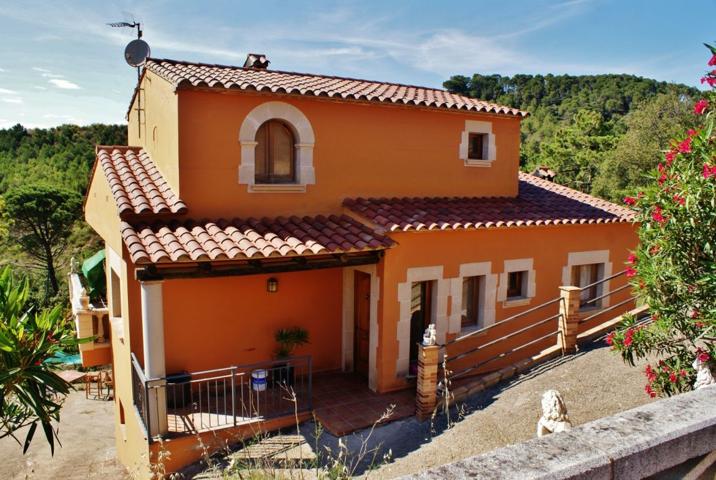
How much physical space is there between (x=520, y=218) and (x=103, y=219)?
9.40m

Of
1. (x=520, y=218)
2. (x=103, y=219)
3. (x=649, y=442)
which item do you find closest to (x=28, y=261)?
(x=103, y=219)

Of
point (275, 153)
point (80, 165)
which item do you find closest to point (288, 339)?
point (275, 153)

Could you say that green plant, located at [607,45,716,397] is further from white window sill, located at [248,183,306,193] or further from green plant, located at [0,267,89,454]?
green plant, located at [0,267,89,454]

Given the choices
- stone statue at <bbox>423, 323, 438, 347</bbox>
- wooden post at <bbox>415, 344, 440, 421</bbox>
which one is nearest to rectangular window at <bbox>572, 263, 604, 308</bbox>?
stone statue at <bbox>423, 323, 438, 347</bbox>

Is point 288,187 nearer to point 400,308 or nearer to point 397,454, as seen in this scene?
point 400,308

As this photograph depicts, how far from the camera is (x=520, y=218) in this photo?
12.1 metres

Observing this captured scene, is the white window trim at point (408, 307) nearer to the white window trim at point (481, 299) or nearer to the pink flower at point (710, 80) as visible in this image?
the white window trim at point (481, 299)

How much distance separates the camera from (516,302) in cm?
1238

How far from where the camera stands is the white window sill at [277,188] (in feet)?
35.0

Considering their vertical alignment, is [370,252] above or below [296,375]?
A: above

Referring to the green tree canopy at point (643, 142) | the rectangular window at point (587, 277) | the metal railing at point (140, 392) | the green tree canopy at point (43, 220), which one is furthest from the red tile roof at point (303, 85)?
the green tree canopy at point (43, 220)

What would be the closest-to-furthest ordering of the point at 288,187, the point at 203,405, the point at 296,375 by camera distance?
1. the point at 203,405
2. the point at 288,187
3. the point at 296,375

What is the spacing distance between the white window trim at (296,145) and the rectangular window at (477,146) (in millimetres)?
4664

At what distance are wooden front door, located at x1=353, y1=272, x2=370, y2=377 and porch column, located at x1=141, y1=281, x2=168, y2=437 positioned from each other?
4.66 meters
